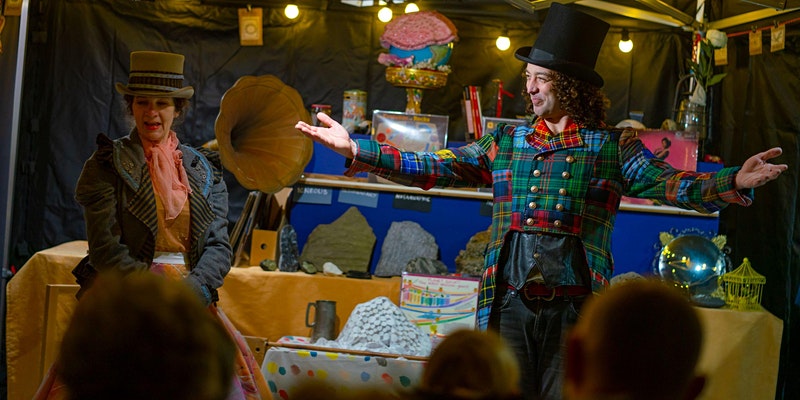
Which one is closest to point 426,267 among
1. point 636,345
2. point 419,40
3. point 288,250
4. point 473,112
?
point 288,250

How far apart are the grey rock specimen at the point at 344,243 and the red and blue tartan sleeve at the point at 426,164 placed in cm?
227

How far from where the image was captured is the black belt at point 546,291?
120 inches

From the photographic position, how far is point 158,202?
11.3 ft

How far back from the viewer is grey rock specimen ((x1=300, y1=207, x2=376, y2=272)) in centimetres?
555

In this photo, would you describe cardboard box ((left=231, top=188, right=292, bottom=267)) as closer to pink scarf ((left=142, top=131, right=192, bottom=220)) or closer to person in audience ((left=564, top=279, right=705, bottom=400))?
pink scarf ((left=142, top=131, right=192, bottom=220))

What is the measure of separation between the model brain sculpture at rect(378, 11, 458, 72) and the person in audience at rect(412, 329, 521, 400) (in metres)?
4.54

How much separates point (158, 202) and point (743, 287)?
3164 millimetres

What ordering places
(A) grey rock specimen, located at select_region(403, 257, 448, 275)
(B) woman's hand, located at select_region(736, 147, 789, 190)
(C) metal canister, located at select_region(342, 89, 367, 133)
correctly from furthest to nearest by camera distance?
(C) metal canister, located at select_region(342, 89, 367, 133) → (A) grey rock specimen, located at select_region(403, 257, 448, 275) → (B) woman's hand, located at select_region(736, 147, 789, 190)

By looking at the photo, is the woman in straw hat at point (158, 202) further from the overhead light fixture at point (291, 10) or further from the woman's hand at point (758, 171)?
the overhead light fixture at point (291, 10)

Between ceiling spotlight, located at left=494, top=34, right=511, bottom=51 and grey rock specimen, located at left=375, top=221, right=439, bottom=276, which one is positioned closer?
grey rock specimen, located at left=375, top=221, right=439, bottom=276

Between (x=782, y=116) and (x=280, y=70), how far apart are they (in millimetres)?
2994

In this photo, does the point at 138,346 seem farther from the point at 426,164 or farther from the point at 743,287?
the point at 743,287

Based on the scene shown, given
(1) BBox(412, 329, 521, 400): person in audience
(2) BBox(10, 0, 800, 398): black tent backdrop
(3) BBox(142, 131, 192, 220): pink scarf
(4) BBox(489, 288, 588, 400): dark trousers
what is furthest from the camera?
(2) BBox(10, 0, 800, 398): black tent backdrop

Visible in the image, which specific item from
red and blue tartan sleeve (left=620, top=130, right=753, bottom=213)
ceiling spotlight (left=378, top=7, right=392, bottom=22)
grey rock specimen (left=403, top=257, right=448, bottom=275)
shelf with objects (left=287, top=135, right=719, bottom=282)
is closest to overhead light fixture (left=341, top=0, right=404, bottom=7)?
A: ceiling spotlight (left=378, top=7, right=392, bottom=22)
